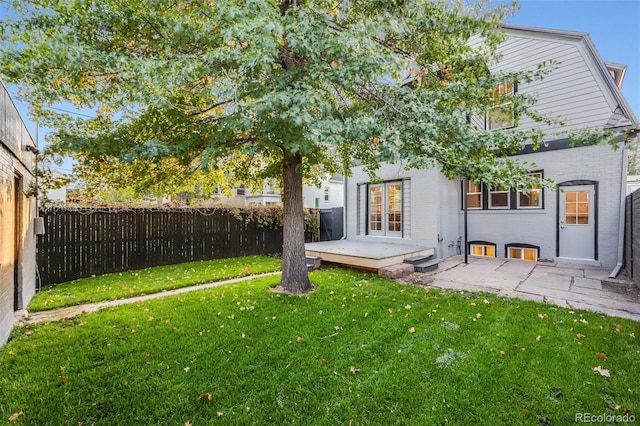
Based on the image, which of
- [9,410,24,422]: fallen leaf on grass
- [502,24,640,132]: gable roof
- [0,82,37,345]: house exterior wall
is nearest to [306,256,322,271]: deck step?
[0,82,37,345]: house exterior wall

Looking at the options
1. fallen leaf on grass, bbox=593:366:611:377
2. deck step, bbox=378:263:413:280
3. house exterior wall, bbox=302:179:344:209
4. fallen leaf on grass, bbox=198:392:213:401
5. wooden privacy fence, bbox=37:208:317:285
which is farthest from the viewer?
house exterior wall, bbox=302:179:344:209

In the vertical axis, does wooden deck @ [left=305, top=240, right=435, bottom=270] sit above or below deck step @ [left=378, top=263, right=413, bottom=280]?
above

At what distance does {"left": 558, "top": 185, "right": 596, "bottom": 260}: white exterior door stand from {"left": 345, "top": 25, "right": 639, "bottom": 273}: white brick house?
0.8 inches

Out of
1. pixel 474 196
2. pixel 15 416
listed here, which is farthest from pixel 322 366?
pixel 474 196

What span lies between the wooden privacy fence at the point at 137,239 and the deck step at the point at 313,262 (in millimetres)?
3318

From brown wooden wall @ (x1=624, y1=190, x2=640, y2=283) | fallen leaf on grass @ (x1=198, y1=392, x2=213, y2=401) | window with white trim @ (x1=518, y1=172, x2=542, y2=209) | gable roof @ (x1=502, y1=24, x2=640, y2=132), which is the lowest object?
fallen leaf on grass @ (x1=198, y1=392, x2=213, y2=401)

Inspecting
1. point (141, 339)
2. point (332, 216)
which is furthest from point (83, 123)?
point (332, 216)

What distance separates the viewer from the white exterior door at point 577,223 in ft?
24.3

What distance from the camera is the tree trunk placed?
17.4ft

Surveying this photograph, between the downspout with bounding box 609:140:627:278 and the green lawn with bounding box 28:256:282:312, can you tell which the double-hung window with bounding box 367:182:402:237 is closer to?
the green lawn with bounding box 28:256:282:312

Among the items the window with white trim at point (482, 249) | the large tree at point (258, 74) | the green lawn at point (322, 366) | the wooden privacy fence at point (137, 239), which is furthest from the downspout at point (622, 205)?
the wooden privacy fence at point (137, 239)

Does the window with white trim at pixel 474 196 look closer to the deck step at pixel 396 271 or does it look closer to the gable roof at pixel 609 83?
the gable roof at pixel 609 83

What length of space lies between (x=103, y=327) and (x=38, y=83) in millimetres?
A: 2943

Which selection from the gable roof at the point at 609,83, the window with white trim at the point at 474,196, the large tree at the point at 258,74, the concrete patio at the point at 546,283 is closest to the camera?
the large tree at the point at 258,74
